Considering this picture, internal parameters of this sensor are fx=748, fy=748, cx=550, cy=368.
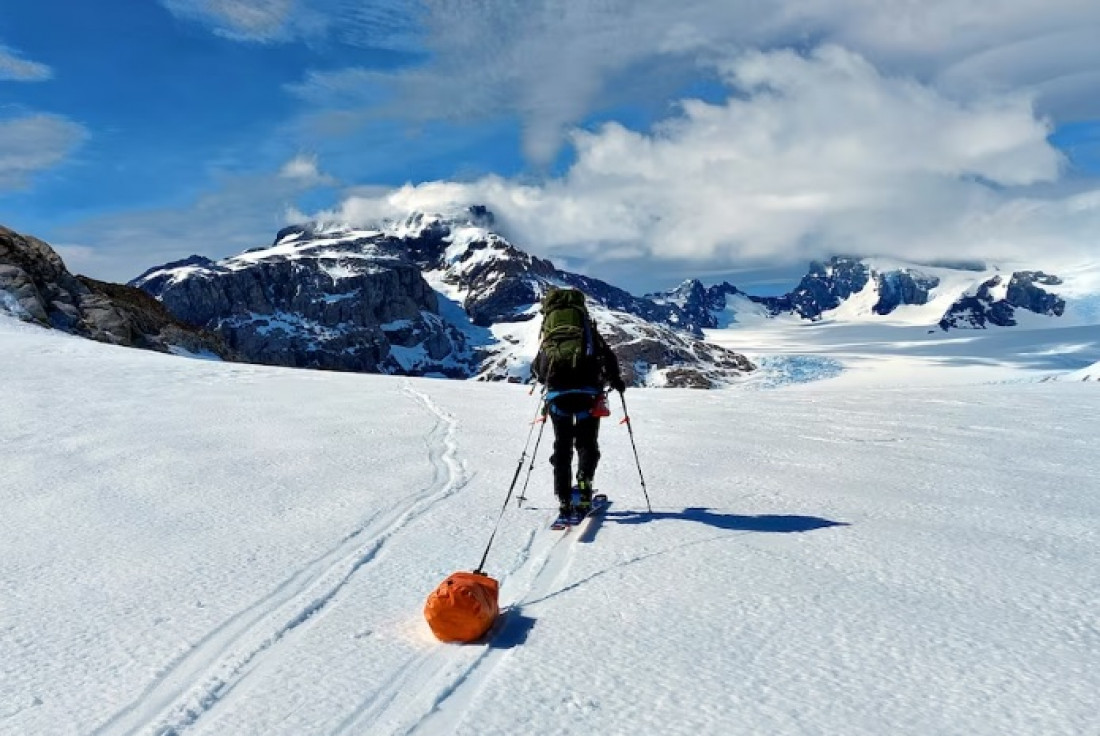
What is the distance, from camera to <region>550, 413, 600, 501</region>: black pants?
803cm

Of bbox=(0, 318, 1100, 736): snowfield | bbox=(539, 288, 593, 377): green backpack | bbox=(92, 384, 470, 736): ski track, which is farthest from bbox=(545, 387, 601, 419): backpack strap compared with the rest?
bbox=(92, 384, 470, 736): ski track

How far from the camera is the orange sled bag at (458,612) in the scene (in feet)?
15.4

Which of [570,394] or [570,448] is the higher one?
[570,394]

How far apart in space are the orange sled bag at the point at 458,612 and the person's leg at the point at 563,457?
3185 mm

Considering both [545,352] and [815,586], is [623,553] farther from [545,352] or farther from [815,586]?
[545,352]

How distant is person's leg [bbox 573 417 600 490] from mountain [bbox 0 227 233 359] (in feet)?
107

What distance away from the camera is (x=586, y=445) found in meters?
8.35

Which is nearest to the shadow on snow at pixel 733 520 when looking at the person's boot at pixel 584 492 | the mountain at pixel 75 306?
the person's boot at pixel 584 492

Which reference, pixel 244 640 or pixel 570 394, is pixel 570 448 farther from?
pixel 244 640

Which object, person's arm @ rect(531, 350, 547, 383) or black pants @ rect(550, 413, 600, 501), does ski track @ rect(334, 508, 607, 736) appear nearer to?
black pants @ rect(550, 413, 600, 501)

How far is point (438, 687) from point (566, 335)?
4.63m

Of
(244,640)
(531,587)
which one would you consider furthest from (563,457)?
(244,640)

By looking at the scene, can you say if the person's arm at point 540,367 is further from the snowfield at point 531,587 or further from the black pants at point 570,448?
the snowfield at point 531,587

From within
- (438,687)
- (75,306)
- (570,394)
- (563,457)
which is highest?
(75,306)
